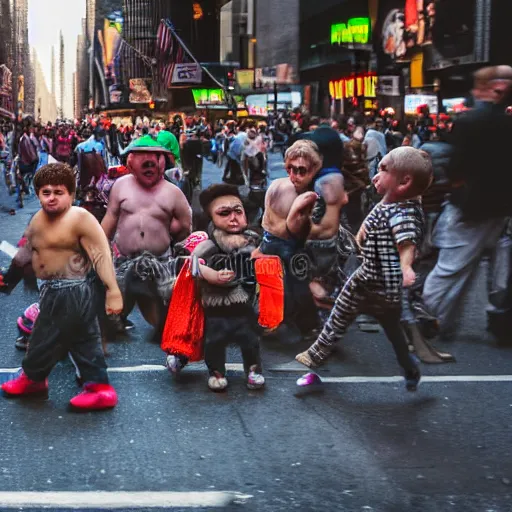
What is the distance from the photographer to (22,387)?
6.43m

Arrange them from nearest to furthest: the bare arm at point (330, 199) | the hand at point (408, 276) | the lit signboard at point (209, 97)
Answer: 1. the hand at point (408, 276)
2. the bare arm at point (330, 199)
3. the lit signboard at point (209, 97)

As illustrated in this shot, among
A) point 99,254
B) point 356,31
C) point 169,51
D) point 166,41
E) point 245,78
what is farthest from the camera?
point 169,51

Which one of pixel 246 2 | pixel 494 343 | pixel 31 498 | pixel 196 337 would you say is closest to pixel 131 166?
pixel 196 337

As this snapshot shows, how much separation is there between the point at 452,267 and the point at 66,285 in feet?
9.00

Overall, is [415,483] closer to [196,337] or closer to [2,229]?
[196,337]

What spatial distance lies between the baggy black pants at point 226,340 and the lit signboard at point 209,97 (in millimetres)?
90448

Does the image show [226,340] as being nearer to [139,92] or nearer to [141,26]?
[139,92]

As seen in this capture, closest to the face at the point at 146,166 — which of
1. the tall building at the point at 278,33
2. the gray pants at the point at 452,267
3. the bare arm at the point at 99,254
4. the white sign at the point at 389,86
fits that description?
the bare arm at the point at 99,254

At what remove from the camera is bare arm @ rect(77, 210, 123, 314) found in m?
6.17

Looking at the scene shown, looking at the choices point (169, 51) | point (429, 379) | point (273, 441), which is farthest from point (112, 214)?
point (169, 51)

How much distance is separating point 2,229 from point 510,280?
13.6 meters

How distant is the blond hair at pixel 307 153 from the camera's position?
7941 millimetres

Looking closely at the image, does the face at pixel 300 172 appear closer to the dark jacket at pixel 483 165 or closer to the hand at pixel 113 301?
the hand at pixel 113 301

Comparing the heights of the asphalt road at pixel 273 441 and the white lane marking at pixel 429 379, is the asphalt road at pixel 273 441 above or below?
above
